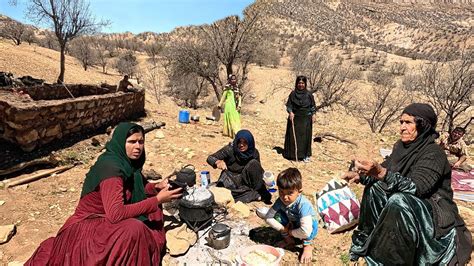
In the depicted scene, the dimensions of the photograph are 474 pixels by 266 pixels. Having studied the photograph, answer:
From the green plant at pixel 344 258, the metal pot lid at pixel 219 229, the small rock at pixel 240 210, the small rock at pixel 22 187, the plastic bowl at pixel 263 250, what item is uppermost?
the metal pot lid at pixel 219 229

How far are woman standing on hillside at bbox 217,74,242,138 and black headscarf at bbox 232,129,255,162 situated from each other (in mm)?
3339

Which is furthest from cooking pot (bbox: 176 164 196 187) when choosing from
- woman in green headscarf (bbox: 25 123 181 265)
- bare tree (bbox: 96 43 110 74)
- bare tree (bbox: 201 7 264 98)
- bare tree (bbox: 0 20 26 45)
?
bare tree (bbox: 0 20 26 45)

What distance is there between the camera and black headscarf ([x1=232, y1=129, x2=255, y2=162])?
4.24 metres

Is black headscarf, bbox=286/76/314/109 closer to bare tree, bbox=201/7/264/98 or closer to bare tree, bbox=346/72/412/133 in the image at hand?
bare tree, bbox=201/7/264/98

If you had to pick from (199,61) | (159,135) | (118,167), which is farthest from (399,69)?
(118,167)

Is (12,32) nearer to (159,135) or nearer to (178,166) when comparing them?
(159,135)

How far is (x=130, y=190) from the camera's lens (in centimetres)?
284

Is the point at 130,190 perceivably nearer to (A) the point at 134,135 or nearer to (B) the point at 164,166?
(A) the point at 134,135

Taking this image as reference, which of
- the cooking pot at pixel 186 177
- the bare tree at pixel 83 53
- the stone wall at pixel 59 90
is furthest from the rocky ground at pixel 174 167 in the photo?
the bare tree at pixel 83 53

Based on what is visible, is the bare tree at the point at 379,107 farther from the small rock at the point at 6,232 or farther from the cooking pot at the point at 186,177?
the small rock at the point at 6,232

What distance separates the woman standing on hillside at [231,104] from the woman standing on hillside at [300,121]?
1426mm

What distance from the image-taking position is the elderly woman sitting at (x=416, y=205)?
8.41ft

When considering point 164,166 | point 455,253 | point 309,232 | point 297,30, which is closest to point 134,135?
point 309,232

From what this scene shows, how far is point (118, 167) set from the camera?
2.56m
